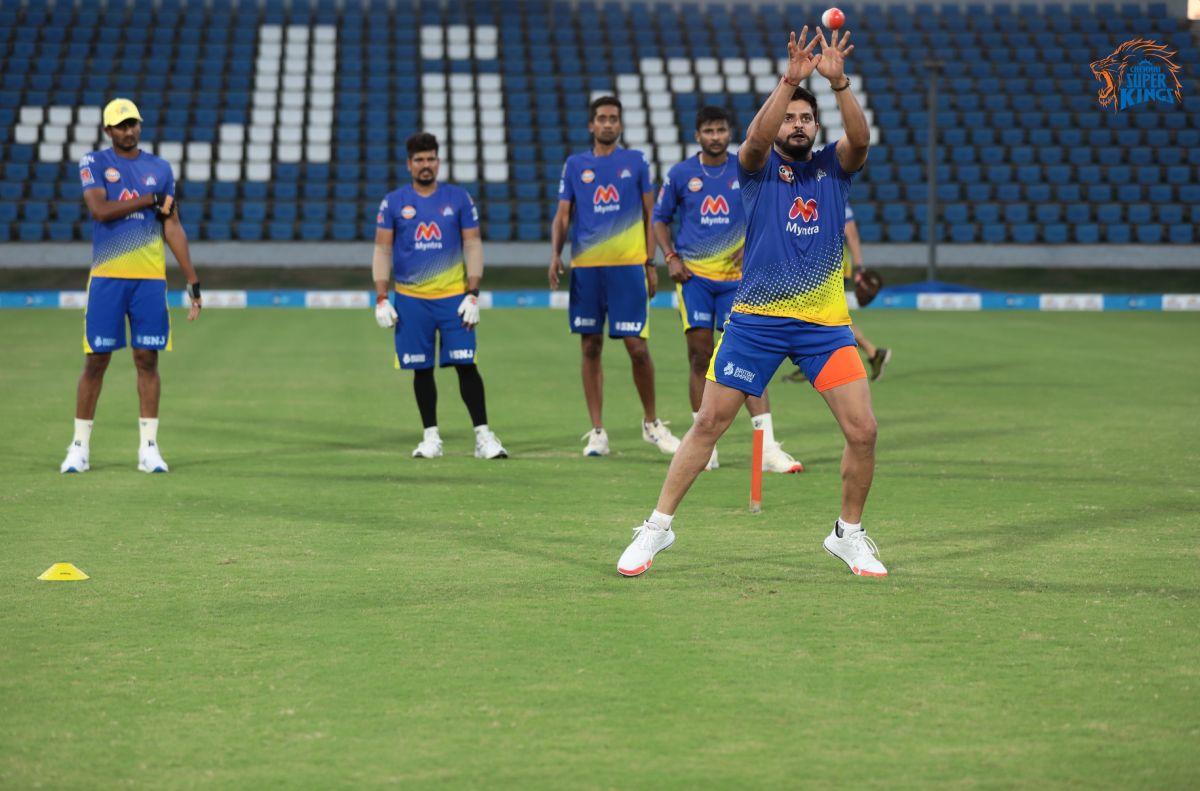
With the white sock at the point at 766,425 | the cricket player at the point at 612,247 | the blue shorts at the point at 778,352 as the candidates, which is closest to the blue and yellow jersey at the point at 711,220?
the cricket player at the point at 612,247

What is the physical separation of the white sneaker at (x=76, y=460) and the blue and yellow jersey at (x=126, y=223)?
113 centimetres

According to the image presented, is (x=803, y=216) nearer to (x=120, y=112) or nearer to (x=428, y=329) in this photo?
(x=428, y=329)

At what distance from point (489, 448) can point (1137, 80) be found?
4.79m

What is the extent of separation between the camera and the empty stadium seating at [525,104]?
3597cm

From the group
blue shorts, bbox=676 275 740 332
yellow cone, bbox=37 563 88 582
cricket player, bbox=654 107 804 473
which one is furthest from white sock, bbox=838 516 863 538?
blue shorts, bbox=676 275 740 332

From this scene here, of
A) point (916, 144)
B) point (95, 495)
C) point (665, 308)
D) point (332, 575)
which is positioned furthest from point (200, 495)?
point (916, 144)

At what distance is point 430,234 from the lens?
34.8 feet

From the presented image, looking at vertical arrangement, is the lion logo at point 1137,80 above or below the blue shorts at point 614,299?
above

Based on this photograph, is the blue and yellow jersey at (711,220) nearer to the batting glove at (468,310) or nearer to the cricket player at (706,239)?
the cricket player at (706,239)

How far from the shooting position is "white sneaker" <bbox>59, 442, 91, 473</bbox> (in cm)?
966

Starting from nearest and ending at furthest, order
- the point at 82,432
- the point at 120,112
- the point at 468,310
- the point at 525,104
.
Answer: the point at 120,112 < the point at 82,432 < the point at 468,310 < the point at 525,104

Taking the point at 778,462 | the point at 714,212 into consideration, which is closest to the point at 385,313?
the point at 714,212

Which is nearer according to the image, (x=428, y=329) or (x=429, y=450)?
(x=429, y=450)

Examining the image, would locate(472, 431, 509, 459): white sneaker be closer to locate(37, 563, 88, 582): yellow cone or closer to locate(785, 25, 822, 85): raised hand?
locate(37, 563, 88, 582): yellow cone
